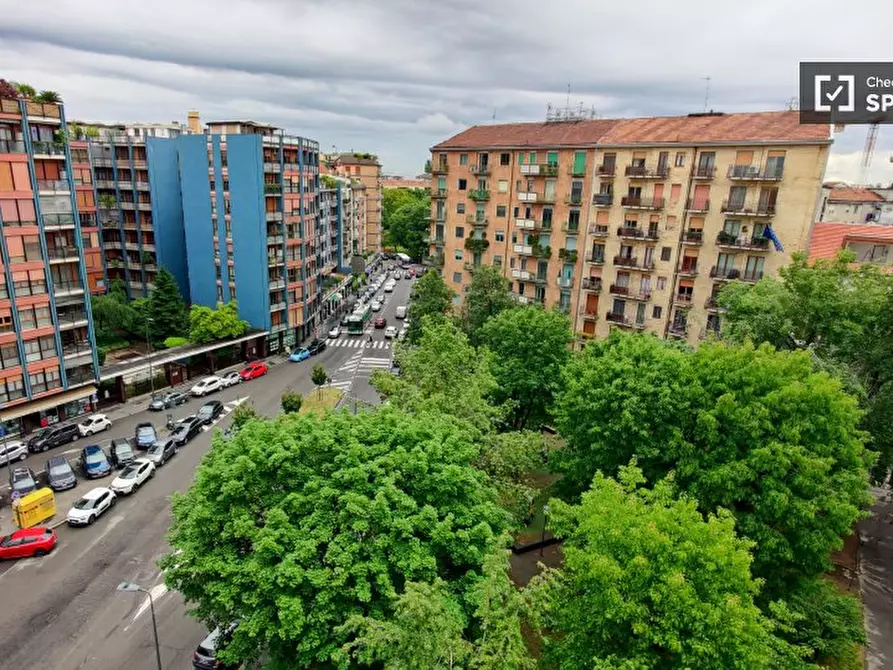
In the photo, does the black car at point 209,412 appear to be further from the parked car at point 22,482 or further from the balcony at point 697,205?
the balcony at point 697,205

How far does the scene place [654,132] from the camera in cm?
4944

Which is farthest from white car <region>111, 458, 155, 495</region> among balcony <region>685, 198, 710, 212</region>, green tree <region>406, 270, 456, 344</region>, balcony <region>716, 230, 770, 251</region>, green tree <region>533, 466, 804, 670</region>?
balcony <region>716, 230, 770, 251</region>

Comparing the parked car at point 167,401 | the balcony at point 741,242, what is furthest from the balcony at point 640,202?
the parked car at point 167,401

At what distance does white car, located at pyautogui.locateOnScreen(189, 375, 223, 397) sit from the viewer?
54.1m

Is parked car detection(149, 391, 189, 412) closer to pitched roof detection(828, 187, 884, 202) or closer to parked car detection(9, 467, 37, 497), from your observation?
parked car detection(9, 467, 37, 497)

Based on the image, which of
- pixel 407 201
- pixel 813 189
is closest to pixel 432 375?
pixel 813 189

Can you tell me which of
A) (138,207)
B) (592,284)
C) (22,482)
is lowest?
(22,482)

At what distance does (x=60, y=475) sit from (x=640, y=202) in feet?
169

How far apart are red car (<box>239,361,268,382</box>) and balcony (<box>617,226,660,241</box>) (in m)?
41.6

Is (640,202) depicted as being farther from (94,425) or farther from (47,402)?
(47,402)

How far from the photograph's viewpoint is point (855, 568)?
32.6 meters

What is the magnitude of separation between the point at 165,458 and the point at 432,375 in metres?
24.5

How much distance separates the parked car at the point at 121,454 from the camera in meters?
39.8

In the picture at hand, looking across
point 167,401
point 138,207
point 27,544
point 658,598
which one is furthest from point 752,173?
point 138,207
